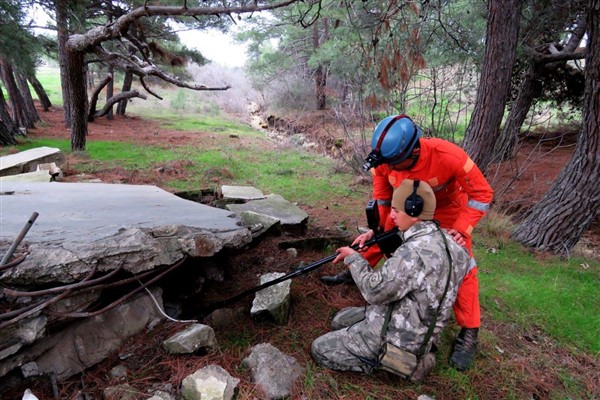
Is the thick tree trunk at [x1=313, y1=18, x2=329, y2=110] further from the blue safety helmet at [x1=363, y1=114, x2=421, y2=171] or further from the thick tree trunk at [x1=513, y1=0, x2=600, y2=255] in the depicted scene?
the blue safety helmet at [x1=363, y1=114, x2=421, y2=171]

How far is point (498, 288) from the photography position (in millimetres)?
3557

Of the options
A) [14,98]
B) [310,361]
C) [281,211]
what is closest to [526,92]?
[281,211]

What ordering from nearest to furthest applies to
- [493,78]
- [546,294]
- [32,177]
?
[546,294]
[32,177]
[493,78]

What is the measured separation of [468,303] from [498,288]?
129cm

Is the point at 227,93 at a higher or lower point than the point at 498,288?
higher

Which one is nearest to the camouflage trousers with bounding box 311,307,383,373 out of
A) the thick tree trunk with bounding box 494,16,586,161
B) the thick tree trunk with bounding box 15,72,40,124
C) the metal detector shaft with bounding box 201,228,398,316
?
the metal detector shaft with bounding box 201,228,398,316

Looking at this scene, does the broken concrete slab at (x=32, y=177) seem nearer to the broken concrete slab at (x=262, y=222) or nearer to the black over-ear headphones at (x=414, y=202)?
the broken concrete slab at (x=262, y=222)

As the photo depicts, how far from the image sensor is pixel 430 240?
6.48 feet

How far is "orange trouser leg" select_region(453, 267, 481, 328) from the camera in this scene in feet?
8.28

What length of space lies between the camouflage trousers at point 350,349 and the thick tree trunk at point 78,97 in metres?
7.70

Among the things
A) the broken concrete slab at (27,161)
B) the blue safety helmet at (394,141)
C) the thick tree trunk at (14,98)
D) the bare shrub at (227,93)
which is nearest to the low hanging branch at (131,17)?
the broken concrete slab at (27,161)

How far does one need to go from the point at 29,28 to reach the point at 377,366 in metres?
11.0

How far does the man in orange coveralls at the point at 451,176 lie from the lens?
2354 mm

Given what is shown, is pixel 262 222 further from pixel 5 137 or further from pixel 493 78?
pixel 5 137
